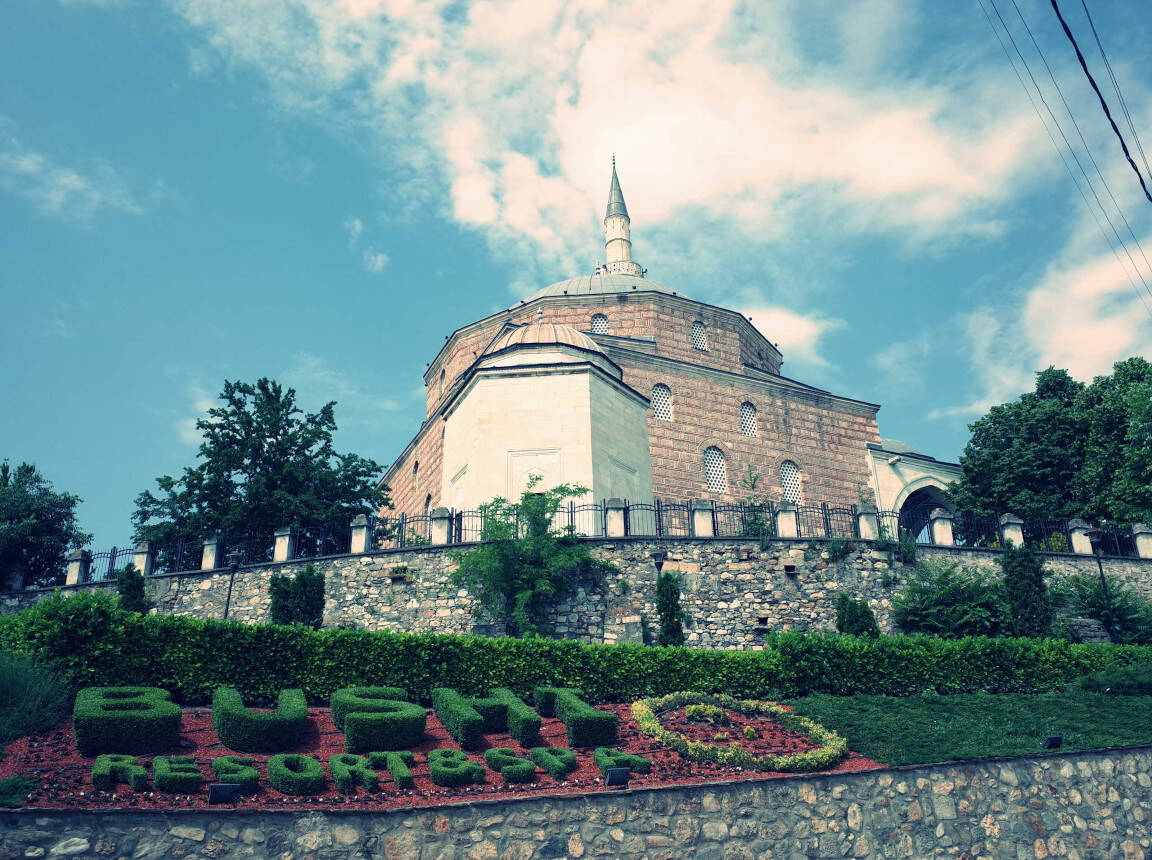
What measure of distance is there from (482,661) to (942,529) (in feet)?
39.4

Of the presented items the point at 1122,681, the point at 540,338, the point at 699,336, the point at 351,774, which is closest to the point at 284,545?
the point at 540,338

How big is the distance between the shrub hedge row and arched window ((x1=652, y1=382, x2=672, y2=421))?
14.7 m

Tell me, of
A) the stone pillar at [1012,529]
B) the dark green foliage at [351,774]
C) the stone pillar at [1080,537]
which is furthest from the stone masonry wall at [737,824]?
the stone pillar at [1080,537]

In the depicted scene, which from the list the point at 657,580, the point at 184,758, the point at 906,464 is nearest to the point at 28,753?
the point at 184,758

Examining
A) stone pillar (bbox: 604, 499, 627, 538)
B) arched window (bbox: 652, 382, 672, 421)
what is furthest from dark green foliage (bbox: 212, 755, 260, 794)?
arched window (bbox: 652, 382, 672, 421)

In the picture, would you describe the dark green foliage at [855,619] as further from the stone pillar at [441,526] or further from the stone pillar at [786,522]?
the stone pillar at [441,526]

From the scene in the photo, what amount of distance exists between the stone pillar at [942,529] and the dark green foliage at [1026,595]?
1.47 metres

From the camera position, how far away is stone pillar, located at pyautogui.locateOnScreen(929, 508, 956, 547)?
21.6m

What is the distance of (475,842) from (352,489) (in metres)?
15.4

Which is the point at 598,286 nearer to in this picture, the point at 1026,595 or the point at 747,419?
the point at 747,419

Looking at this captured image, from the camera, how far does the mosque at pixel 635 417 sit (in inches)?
944

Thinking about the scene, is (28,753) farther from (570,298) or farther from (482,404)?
(570,298)

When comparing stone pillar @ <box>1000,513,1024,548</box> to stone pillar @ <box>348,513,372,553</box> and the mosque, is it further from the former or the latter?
stone pillar @ <box>348,513,372,553</box>

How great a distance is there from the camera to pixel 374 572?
20094mm
